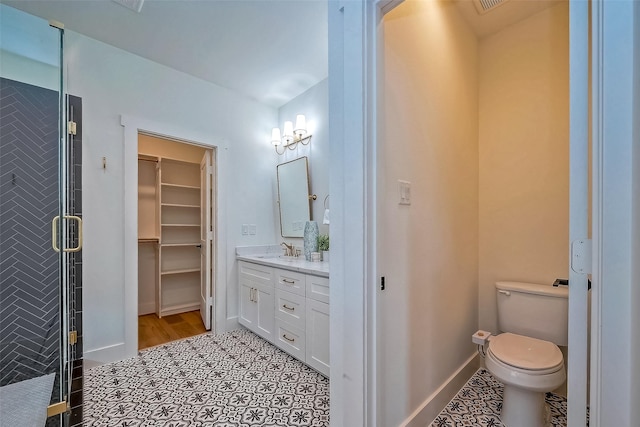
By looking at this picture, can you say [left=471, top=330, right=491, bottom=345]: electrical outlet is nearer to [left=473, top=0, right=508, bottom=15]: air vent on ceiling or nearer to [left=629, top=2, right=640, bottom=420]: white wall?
[left=629, top=2, right=640, bottom=420]: white wall

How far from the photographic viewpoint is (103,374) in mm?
2066

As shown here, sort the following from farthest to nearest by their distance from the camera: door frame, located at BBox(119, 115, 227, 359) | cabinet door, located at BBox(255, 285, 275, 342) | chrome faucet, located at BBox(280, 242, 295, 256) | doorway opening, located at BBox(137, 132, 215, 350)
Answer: doorway opening, located at BBox(137, 132, 215, 350) → chrome faucet, located at BBox(280, 242, 295, 256) → cabinet door, located at BBox(255, 285, 275, 342) → door frame, located at BBox(119, 115, 227, 359)

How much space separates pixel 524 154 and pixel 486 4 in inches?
41.5

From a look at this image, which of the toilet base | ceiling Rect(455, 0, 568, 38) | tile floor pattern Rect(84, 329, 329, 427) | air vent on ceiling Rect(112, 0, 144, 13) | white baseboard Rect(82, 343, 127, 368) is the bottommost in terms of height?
tile floor pattern Rect(84, 329, 329, 427)

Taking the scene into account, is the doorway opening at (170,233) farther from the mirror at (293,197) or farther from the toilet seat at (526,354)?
the toilet seat at (526,354)

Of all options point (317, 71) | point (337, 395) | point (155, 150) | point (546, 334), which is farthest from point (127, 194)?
point (546, 334)

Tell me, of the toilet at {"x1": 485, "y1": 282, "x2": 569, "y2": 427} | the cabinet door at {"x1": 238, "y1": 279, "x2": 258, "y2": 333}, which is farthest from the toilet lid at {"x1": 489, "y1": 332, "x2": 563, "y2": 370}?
the cabinet door at {"x1": 238, "y1": 279, "x2": 258, "y2": 333}

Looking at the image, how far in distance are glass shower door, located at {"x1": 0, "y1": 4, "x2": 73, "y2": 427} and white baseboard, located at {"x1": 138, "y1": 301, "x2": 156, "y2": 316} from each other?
1.45m

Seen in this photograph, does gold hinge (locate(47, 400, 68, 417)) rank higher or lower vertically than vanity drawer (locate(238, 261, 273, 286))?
lower

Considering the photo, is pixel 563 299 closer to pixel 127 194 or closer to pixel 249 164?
pixel 249 164

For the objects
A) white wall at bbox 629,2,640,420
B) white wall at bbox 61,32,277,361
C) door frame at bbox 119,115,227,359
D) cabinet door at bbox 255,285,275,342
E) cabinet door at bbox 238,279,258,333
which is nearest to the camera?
white wall at bbox 629,2,640,420

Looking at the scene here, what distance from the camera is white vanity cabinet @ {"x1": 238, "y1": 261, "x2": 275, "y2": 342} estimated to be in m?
2.47

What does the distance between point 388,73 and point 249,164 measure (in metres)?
2.18

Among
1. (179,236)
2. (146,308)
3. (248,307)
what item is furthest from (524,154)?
(146,308)
